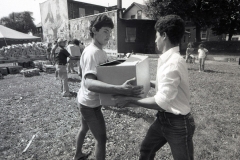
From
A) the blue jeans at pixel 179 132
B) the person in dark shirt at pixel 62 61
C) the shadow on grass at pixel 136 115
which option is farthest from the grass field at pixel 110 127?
the blue jeans at pixel 179 132

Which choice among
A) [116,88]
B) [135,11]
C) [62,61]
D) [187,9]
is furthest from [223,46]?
[116,88]

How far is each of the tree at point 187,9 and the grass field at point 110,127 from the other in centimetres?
1888

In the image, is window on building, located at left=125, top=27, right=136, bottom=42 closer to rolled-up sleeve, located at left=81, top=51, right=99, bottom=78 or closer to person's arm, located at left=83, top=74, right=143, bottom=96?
rolled-up sleeve, located at left=81, top=51, right=99, bottom=78

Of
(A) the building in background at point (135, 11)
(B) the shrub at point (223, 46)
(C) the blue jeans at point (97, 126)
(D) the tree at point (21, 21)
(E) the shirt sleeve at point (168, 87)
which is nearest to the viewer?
(E) the shirt sleeve at point (168, 87)

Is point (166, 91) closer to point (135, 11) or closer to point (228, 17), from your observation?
point (228, 17)

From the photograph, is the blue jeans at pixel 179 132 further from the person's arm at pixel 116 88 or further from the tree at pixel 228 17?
the tree at pixel 228 17

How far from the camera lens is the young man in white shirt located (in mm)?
1590

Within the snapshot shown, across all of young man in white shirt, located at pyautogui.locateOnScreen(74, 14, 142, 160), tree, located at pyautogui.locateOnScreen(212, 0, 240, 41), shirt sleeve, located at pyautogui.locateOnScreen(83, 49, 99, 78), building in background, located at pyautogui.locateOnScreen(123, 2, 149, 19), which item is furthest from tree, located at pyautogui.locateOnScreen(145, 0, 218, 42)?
shirt sleeve, located at pyautogui.locateOnScreen(83, 49, 99, 78)

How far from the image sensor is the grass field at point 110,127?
322 cm

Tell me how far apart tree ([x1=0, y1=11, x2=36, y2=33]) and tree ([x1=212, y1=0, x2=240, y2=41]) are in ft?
179

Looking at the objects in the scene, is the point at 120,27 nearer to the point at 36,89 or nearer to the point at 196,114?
the point at 36,89

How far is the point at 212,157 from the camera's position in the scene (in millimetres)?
3002

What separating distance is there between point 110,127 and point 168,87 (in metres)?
2.93

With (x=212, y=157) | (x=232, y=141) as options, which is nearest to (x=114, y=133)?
(x=212, y=157)
